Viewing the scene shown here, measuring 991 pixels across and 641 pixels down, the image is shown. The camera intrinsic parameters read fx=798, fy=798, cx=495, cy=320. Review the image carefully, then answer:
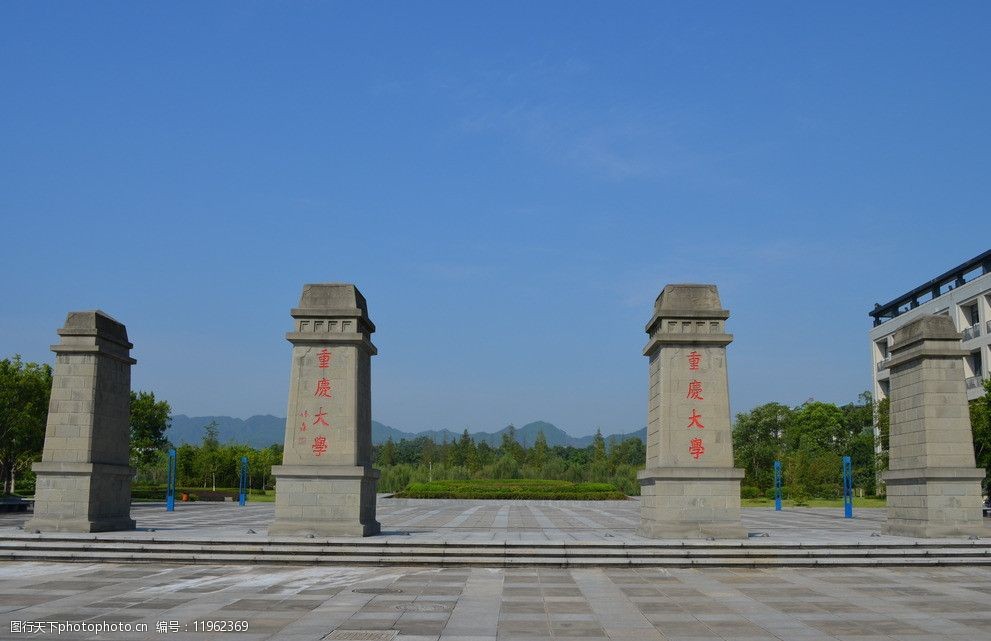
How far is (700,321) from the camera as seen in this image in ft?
50.9

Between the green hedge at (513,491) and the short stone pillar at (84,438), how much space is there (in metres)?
23.3

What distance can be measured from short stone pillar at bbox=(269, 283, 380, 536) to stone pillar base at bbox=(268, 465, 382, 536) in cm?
2

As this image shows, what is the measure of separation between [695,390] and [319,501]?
739 cm

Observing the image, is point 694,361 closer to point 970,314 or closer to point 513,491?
point 513,491

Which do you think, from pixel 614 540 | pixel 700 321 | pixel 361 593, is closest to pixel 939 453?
pixel 700 321

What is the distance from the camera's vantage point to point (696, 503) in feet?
49.0

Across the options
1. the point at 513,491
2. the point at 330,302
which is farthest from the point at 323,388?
the point at 513,491

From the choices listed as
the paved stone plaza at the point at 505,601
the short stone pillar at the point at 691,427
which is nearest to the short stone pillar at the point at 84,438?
the paved stone plaza at the point at 505,601

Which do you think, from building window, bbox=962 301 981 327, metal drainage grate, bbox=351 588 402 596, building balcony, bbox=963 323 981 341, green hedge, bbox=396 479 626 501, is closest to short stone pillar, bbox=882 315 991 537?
metal drainage grate, bbox=351 588 402 596

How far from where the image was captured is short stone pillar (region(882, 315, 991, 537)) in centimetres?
1546

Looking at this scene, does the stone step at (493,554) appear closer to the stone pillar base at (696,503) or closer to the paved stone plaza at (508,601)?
the paved stone plaza at (508,601)

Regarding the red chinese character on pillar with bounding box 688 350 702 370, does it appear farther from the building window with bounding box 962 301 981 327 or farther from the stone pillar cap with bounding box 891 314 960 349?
the building window with bounding box 962 301 981 327

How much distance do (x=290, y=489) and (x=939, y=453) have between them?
12.6 m

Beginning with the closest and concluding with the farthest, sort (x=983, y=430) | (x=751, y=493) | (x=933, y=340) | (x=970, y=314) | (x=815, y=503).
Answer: (x=933, y=340), (x=983, y=430), (x=815, y=503), (x=751, y=493), (x=970, y=314)
